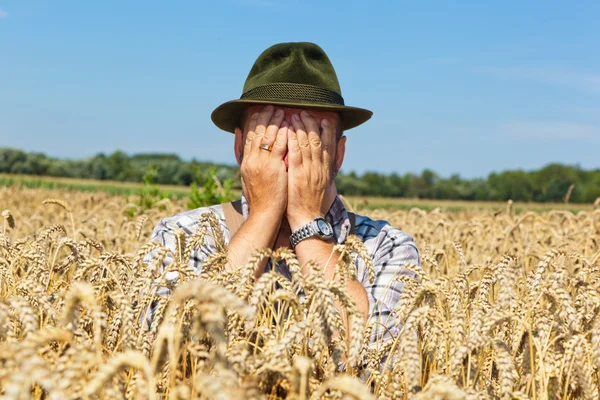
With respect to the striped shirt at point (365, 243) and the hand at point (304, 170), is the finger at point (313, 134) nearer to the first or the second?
the hand at point (304, 170)

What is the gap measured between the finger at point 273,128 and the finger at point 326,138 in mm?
245

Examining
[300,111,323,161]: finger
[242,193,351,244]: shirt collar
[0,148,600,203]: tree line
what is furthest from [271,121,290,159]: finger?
[0,148,600,203]: tree line

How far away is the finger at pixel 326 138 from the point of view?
3.37 m

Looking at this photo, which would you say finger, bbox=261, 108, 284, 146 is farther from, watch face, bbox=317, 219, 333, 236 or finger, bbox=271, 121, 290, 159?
watch face, bbox=317, 219, 333, 236

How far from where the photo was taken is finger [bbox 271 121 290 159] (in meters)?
3.30

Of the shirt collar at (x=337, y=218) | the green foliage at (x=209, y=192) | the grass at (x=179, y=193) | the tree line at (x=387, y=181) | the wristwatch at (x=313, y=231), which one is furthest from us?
the tree line at (x=387, y=181)

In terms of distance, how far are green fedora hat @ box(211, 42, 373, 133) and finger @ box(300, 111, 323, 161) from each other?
0.07 metres

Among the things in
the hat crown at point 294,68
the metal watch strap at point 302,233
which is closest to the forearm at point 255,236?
the metal watch strap at point 302,233

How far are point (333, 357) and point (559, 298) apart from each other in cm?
82

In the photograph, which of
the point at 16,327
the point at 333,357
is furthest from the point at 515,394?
the point at 16,327

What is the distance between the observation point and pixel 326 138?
3379 millimetres

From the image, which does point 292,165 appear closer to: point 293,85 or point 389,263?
point 293,85

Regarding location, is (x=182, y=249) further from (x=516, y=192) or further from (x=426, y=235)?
(x=516, y=192)

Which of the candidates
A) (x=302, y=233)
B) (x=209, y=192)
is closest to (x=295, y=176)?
(x=302, y=233)
